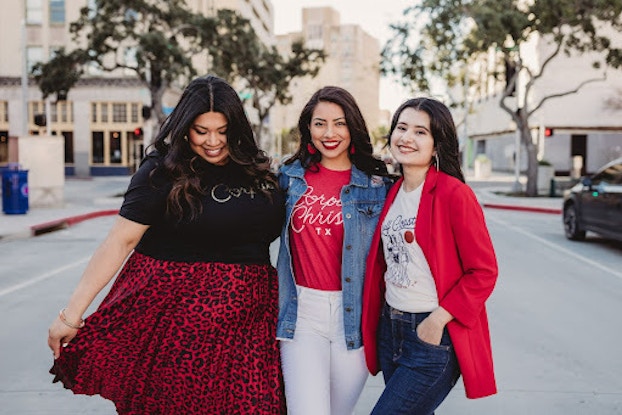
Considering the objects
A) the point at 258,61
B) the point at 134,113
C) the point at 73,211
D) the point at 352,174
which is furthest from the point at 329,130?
the point at 134,113

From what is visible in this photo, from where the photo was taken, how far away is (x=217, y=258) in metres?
2.82

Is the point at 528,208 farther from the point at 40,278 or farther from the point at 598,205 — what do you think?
the point at 40,278

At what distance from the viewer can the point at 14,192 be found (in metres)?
18.6

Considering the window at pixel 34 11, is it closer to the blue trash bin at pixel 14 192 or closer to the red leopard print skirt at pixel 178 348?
the blue trash bin at pixel 14 192

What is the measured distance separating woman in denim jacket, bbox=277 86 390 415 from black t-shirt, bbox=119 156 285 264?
0.20 metres

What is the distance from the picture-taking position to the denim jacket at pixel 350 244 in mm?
2969

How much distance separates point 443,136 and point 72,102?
164 feet

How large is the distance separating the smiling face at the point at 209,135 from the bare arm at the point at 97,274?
0.38 m

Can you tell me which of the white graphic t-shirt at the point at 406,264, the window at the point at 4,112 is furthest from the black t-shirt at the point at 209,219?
the window at the point at 4,112

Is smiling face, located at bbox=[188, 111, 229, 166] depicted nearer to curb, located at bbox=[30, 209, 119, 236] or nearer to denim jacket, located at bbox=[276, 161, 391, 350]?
denim jacket, located at bbox=[276, 161, 391, 350]

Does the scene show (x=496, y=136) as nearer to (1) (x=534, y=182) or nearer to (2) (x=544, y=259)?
(1) (x=534, y=182)

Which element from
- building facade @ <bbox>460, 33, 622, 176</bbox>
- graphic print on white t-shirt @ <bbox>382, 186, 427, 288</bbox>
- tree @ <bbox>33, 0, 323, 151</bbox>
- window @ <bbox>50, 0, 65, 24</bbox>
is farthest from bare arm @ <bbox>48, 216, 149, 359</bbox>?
window @ <bbox>50, 0, 65, 24</bbox>

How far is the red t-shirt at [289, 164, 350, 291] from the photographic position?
9.96ft

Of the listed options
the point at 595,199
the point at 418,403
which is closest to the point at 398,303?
the point at 418,403
